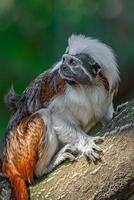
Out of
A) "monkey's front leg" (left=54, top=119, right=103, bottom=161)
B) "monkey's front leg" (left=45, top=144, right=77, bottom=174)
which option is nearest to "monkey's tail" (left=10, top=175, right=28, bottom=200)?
"monkey's front leg" (left=45, top=144, right=77, bottom=174)

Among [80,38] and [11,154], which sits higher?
[80,38]

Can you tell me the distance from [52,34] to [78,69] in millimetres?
1159

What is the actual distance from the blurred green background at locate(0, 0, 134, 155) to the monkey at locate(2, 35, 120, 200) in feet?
3.02

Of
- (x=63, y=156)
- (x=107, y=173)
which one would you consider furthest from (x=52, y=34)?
(x=107, y=173)

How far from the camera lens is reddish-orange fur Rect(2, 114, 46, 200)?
329 cm

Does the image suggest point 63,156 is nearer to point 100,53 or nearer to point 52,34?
point 100,53

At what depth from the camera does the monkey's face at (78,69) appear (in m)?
3.34

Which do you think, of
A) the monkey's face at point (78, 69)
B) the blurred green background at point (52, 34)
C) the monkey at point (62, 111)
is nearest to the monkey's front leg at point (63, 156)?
the monkey at point (62, 111)

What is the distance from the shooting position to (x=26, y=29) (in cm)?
474

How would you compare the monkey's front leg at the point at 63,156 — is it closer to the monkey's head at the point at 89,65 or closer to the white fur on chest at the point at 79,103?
the white fur on chest at the point at 79,103

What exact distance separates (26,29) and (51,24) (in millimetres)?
295

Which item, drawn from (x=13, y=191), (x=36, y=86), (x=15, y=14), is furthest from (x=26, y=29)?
(x=13, y=191)

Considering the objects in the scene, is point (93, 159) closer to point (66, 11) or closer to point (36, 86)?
point (36, 86)

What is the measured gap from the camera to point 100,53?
11.1ft
